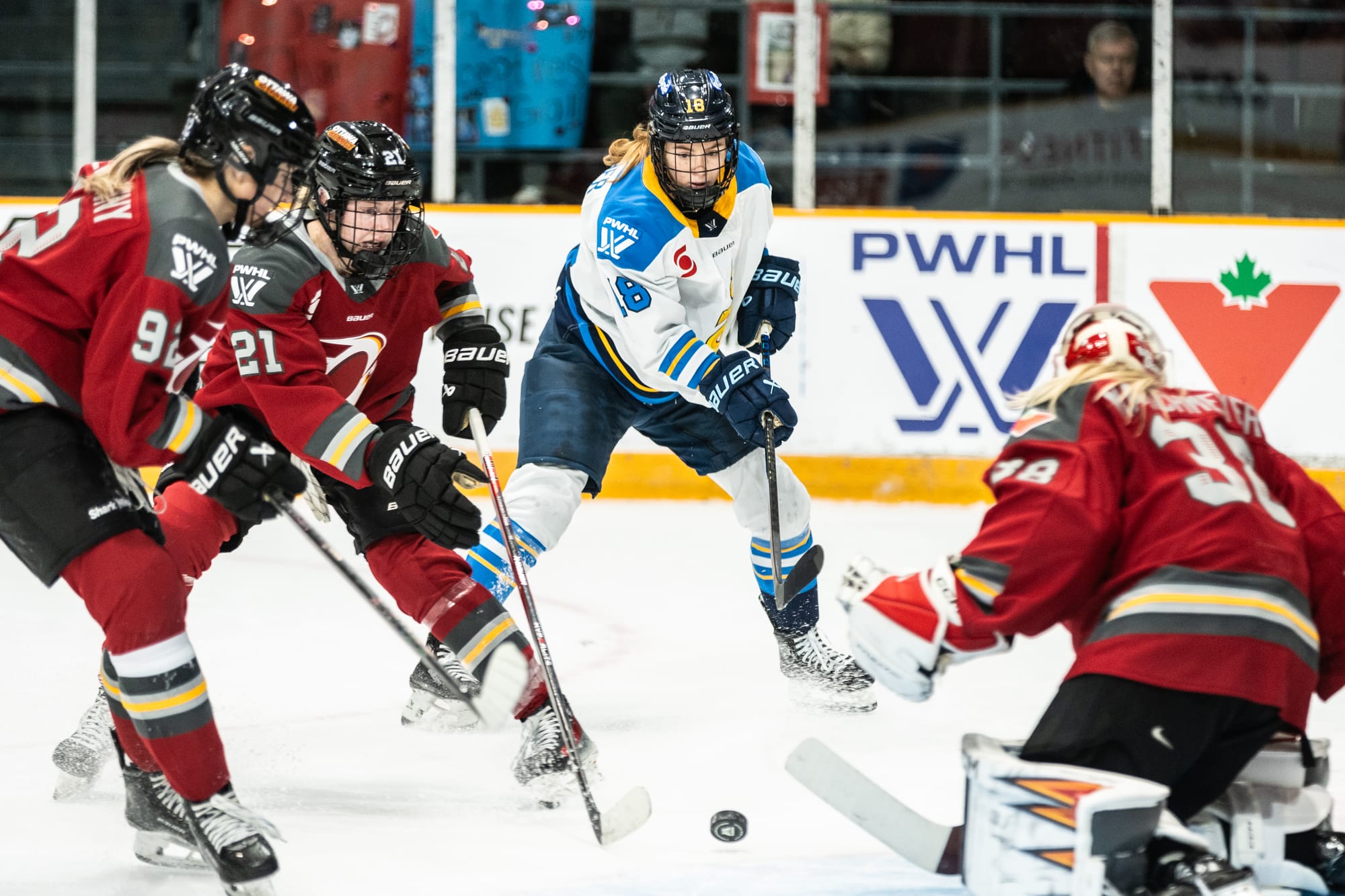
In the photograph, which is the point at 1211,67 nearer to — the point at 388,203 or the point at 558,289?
the point at 558,289

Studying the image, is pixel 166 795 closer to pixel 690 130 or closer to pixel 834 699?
pixel 834 699

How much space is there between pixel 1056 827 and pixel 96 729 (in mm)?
1592

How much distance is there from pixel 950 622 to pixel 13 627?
101 inches

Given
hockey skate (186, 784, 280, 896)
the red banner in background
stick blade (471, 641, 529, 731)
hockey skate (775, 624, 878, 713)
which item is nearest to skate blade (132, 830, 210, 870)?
hockey skate (186, 784, 280, 896)

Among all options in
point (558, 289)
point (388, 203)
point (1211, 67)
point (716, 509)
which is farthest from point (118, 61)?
point (1211, 67)

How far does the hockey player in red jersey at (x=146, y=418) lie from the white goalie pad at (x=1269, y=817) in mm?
1193

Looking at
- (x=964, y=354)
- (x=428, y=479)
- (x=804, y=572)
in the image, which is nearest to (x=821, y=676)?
(x=804, y=572)

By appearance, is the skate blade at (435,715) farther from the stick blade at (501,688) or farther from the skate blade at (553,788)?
the stick blade at (501,688)

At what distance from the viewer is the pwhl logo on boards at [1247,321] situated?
16.0 feet

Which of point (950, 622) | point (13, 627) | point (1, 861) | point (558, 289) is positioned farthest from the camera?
point (13, 627)

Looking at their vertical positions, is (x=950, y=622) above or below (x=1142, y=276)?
below

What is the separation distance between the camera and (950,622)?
173 cm

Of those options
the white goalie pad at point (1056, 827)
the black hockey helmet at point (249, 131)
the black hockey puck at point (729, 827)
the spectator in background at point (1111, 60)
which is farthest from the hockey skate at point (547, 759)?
the spectator in background at point (1111, 60)

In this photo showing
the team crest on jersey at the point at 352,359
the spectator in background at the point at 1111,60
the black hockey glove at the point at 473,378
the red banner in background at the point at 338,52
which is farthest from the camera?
the spectator in background at the point at 1111,60
